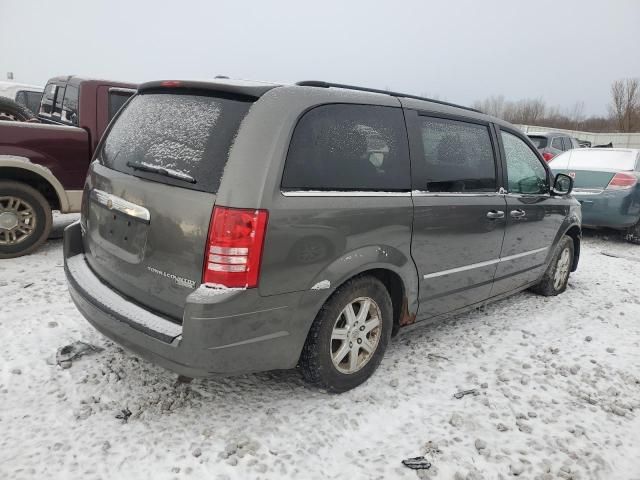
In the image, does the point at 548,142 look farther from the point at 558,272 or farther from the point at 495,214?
the point at 495,214

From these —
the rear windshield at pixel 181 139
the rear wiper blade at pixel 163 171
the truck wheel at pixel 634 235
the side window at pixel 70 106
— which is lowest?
the truck wheel at pixel 634 235

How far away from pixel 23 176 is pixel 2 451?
11.9ft

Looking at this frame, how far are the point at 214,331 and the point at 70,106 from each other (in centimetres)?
454

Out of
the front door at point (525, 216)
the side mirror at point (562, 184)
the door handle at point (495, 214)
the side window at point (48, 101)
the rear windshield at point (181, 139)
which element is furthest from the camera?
the side window at point (48, 101)

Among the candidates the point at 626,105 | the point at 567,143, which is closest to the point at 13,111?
the point at 567,143

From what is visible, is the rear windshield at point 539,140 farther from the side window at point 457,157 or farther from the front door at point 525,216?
the side window at point 457,157

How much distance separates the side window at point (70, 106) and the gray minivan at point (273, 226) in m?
2.72

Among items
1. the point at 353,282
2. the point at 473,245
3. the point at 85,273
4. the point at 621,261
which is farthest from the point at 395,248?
the point at 621,261

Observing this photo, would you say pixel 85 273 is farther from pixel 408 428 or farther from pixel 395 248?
pixel 408 428

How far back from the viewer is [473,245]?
3.54 meters

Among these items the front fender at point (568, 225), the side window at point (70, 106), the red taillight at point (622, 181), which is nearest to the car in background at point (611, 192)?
the red taillight at point (622, 181)

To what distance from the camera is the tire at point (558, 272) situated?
491cm

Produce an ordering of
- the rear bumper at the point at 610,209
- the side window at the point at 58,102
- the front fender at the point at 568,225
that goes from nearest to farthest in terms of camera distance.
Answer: the front fender at the point at 568,225 < the side window at the point at 58,102 < the rear bumper at the point at 610,209

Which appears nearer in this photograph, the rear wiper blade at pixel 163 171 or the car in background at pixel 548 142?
the rear wiper blade at pixel 163 171
